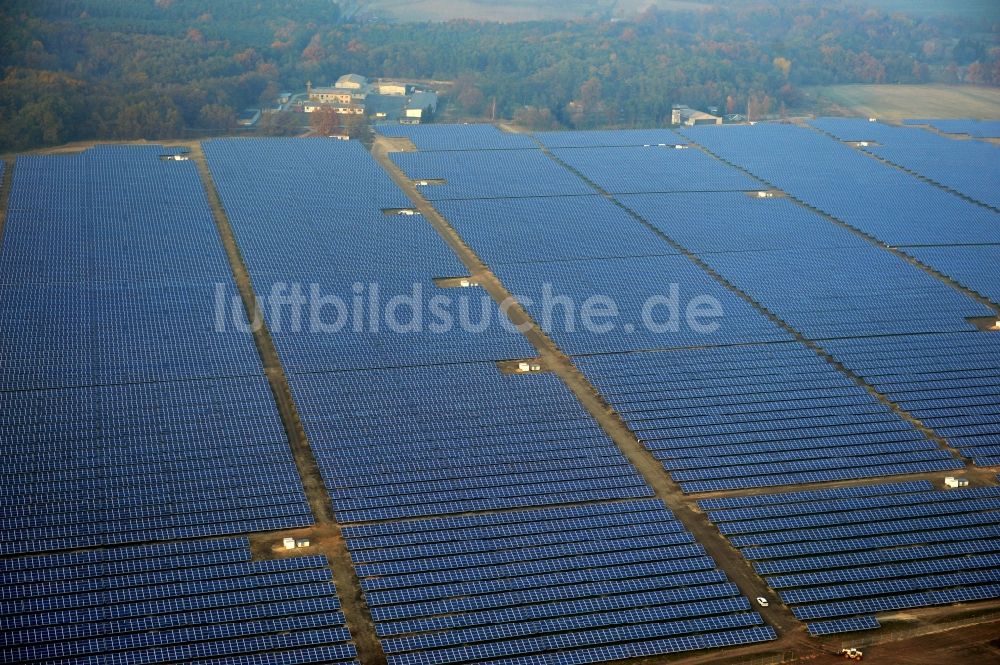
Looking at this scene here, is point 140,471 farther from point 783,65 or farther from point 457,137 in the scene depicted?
point 783,65

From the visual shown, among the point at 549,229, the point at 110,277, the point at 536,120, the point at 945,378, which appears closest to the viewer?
the point at 945,378

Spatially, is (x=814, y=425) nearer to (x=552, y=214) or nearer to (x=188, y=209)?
(x=552, y=214)

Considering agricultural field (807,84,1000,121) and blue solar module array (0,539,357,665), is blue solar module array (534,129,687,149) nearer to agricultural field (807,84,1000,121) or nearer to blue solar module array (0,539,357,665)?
agricultural field (807,84,1000,121)

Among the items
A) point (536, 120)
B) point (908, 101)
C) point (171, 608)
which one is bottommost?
point (908, 101)

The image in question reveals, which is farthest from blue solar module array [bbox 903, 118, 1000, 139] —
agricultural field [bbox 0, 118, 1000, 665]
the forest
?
agricultural field [bbox 0, 118, 1000, 665]

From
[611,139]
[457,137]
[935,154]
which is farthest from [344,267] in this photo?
[935,154]
